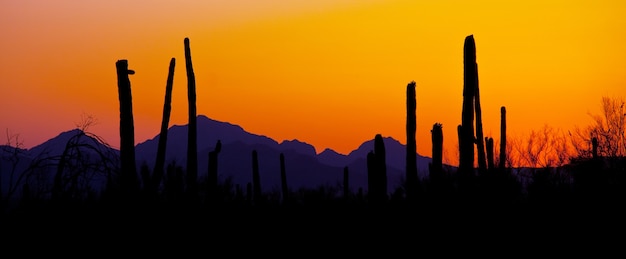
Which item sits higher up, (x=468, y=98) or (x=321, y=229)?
(x=468, y=98)

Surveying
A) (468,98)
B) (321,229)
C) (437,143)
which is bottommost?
(321,229)

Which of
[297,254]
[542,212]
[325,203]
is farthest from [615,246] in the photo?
[325,203]

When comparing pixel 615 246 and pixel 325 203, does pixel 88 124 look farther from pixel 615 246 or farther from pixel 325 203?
pixel 325 203

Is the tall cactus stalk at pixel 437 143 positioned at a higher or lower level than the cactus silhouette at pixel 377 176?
higher

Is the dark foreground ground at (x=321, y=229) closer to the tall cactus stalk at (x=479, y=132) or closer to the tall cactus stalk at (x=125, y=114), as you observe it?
the tall cactus stalk at (x=125, y=114)

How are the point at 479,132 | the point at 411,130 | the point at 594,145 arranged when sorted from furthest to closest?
the point at 594,145 → the point at 479,132 → the point at 411,130

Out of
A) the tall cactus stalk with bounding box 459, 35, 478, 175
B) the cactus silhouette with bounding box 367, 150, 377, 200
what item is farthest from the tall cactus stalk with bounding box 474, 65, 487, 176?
the cactus silhouette with bounding box 367, 150, 377, 200

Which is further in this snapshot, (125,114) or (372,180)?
(372,180)

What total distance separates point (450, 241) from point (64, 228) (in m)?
6.38

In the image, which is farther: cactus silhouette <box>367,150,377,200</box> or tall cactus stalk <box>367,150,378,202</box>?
cactus silhouette <box>367,150,377,200</box>

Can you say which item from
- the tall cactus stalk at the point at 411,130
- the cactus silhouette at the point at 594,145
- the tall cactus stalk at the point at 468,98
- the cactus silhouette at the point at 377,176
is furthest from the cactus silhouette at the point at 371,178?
the cactus silhouette at the point at 594,145

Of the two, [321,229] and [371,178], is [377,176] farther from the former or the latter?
[321,229]

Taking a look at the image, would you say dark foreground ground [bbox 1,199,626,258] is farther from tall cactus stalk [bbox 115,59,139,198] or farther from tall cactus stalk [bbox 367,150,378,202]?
tall cactus stalk [bbox 115,59,139,198]

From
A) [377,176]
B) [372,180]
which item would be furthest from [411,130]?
[377,176]
